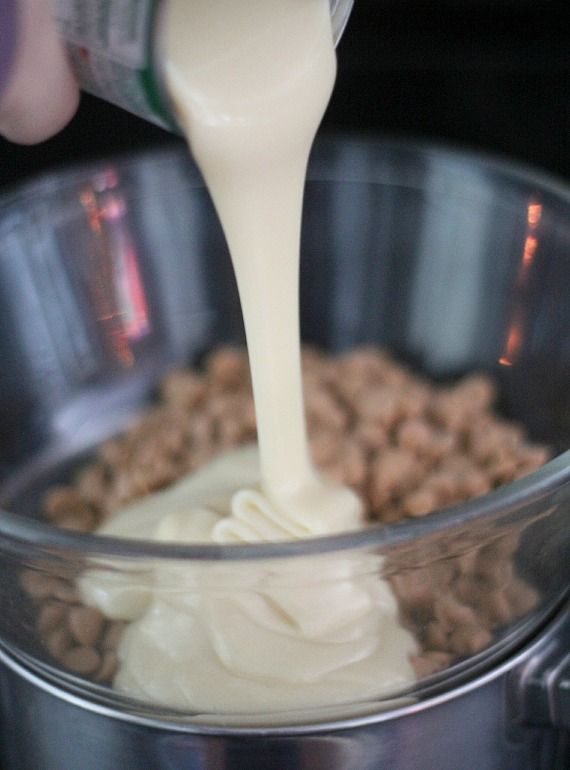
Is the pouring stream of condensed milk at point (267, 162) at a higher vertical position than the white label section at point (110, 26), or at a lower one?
lower

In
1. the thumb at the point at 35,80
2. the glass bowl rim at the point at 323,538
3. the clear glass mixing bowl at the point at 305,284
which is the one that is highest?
the thumb at the point at 35,80

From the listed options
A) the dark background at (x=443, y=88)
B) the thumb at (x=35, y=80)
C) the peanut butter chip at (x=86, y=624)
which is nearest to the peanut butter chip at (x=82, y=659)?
the peanut butter chip at (x=86, y=624)

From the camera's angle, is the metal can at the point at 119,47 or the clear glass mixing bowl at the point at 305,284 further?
the clear glass mixing bowl at the point at 305,284

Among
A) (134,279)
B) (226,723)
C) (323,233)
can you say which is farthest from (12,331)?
(226,723)

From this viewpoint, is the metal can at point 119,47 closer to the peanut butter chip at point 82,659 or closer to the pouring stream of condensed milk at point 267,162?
the pouring stream of condensed milk at point 267,162

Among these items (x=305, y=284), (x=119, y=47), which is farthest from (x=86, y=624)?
Answer: (x=305, y=284)

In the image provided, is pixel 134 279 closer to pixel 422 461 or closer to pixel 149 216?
pixel 149 216

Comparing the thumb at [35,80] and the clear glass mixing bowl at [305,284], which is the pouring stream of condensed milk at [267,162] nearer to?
the thumb at [35,80]

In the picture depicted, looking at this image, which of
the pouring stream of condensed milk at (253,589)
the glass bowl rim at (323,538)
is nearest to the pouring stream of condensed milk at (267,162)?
the pouring stream of condensed milk at (253,589)
